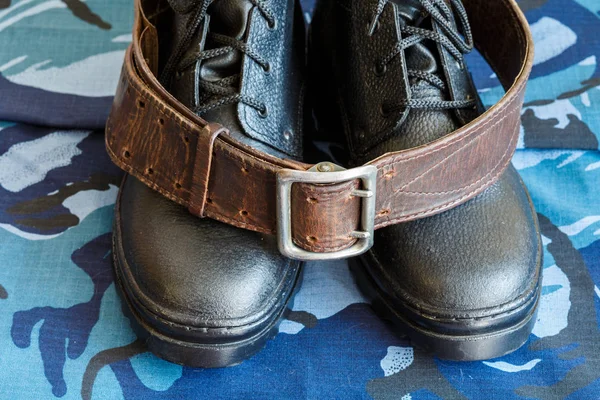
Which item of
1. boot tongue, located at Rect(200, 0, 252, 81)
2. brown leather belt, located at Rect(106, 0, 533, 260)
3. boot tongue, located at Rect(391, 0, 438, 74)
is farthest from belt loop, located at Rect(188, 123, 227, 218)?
boot tongue, located at Rect(391, 0, 438, 74)

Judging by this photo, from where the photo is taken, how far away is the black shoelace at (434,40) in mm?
636

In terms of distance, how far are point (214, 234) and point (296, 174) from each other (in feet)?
0.40

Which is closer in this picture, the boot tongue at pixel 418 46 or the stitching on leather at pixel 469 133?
the stitching on leather at pixel 469 133

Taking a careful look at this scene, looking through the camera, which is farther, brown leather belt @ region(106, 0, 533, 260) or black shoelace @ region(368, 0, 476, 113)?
black shoelace @ region(368, 0, 476, 113)

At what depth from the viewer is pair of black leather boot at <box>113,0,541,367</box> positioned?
58cm

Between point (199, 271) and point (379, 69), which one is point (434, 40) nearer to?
point (379, 69)

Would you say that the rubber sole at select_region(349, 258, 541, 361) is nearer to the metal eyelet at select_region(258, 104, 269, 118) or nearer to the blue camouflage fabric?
the blue camouflage fabric

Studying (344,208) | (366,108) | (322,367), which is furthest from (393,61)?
(322,367)

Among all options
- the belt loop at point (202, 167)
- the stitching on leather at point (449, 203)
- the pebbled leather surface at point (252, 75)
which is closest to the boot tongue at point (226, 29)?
the pebbled leather surface at point (252, 75)

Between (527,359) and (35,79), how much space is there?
68 centimetres

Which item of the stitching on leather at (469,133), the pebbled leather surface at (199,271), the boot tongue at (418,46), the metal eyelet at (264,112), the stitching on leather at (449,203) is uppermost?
the boot tongue at (418,46)

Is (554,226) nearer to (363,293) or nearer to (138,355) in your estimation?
(363,293)

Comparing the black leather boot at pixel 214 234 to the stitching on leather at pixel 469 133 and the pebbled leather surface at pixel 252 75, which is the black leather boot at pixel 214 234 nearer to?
the pebbled leather surface at pixel 252 75

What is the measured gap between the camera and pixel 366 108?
0.67 m
